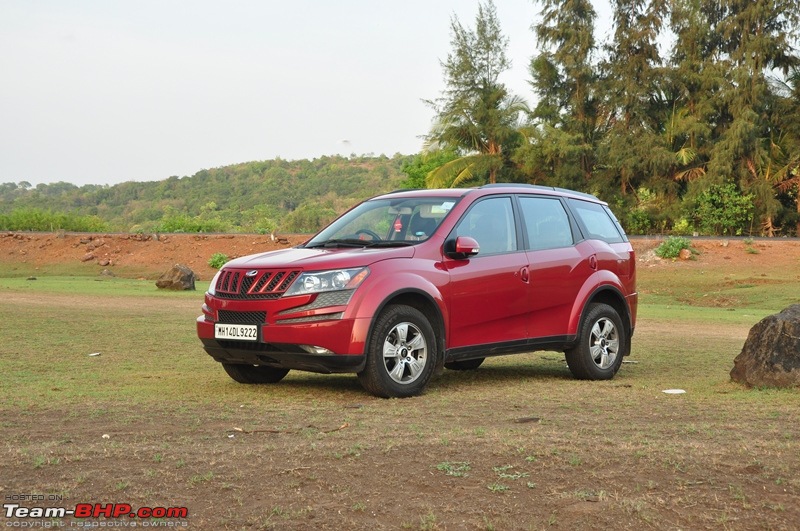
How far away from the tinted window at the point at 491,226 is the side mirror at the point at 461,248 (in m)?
0.29

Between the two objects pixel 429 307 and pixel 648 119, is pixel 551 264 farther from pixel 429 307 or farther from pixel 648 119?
pixel 648 119

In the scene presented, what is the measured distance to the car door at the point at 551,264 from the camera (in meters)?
9.88

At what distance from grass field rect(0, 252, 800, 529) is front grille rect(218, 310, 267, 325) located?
2.18 ft

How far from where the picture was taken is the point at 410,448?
19.6 feet

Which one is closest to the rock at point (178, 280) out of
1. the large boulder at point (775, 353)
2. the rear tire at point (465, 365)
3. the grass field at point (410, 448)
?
the grass field at point (410, 448)

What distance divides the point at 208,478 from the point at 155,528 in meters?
0.76

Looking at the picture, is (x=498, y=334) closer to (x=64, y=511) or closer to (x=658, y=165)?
(x=64, y=511)

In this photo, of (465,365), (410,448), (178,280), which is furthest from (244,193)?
(410,448)

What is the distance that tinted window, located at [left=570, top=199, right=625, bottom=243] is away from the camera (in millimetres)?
10836

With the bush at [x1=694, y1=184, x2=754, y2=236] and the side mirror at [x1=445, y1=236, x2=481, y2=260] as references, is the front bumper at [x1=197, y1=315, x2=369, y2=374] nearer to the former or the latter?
the side mirror at [x1=445, y1=236, x2=481, y2=260]
